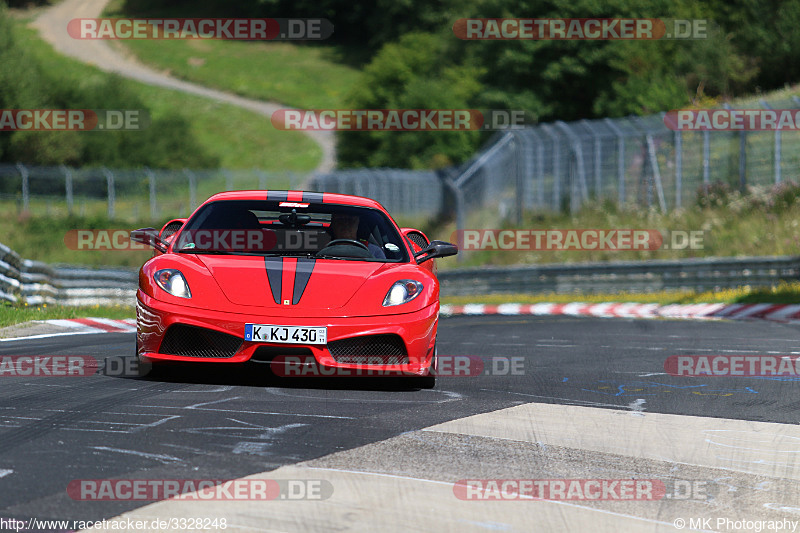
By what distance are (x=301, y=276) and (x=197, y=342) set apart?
81 cm

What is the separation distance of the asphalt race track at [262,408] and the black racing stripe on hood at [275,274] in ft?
1.90

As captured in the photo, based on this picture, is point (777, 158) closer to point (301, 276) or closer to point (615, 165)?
point (615, 165)

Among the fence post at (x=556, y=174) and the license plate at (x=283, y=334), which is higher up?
the fence post at (x=556, y=174)

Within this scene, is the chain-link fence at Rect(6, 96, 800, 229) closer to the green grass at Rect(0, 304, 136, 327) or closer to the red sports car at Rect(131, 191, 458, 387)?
the green grass at Rect(0, 304, 136, 327)

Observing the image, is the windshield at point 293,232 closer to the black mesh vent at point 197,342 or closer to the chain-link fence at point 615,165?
the black mesh vent at point 197,342

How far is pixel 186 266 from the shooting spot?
25.3ft

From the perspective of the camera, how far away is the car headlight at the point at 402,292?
7.62 metres

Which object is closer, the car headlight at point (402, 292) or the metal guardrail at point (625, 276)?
the car headlight at point (402, 292)

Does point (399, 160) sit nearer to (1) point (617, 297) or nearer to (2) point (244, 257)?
(1) point (617, 297)

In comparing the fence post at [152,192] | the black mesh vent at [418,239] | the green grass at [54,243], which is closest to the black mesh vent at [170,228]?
the black mesh vent at [418,239]

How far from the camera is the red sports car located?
288 inches

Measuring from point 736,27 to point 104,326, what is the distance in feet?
141

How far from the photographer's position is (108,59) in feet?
302

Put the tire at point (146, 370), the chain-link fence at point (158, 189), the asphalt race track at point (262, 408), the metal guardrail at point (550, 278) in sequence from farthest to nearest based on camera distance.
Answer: the chain-link fence at point (158, 189) < the metal guardrail at point (550, 278) < the tire at point (146, 370) < the asphalt race track at point (262, 408)
